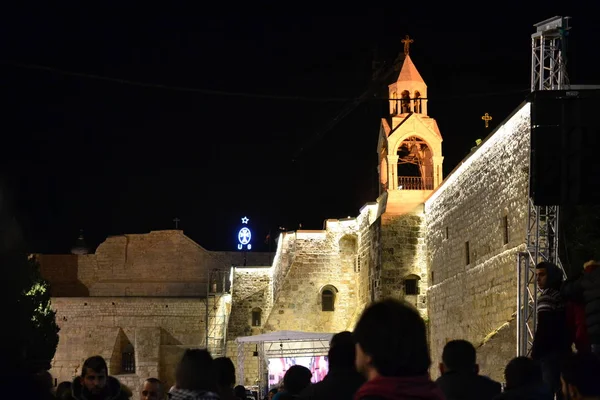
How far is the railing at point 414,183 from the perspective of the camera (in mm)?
29094

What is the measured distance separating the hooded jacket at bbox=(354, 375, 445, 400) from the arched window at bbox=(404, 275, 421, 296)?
Result: 24706 millimetres

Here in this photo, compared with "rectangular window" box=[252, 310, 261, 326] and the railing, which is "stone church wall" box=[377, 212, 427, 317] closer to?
the railing

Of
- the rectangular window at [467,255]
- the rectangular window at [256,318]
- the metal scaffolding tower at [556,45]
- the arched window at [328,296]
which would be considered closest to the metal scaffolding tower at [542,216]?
the metal scaffolding tower at [556,45]

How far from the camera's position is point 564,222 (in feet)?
57.6

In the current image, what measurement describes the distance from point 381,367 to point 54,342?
3300cm

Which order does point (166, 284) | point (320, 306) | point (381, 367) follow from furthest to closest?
point (166, 284) < point (320, 306) < point (381, 367)

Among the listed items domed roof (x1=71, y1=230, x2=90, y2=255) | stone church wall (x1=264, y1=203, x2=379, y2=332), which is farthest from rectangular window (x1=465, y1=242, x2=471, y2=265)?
domed roof (x1=71, y1=230, x2=90, y2=255)

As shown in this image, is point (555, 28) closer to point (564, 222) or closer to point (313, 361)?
point (564, 222)

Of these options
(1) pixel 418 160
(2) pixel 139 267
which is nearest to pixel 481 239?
(1) pixel 418 160

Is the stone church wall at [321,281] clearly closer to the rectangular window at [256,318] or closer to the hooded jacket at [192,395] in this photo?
the rectangular window at [256,318]

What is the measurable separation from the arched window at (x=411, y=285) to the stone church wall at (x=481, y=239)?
64cm

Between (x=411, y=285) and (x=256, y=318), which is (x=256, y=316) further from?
(x=411, y=285)

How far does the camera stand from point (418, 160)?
29.9m

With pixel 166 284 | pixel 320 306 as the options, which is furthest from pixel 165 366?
pixel 320 306
